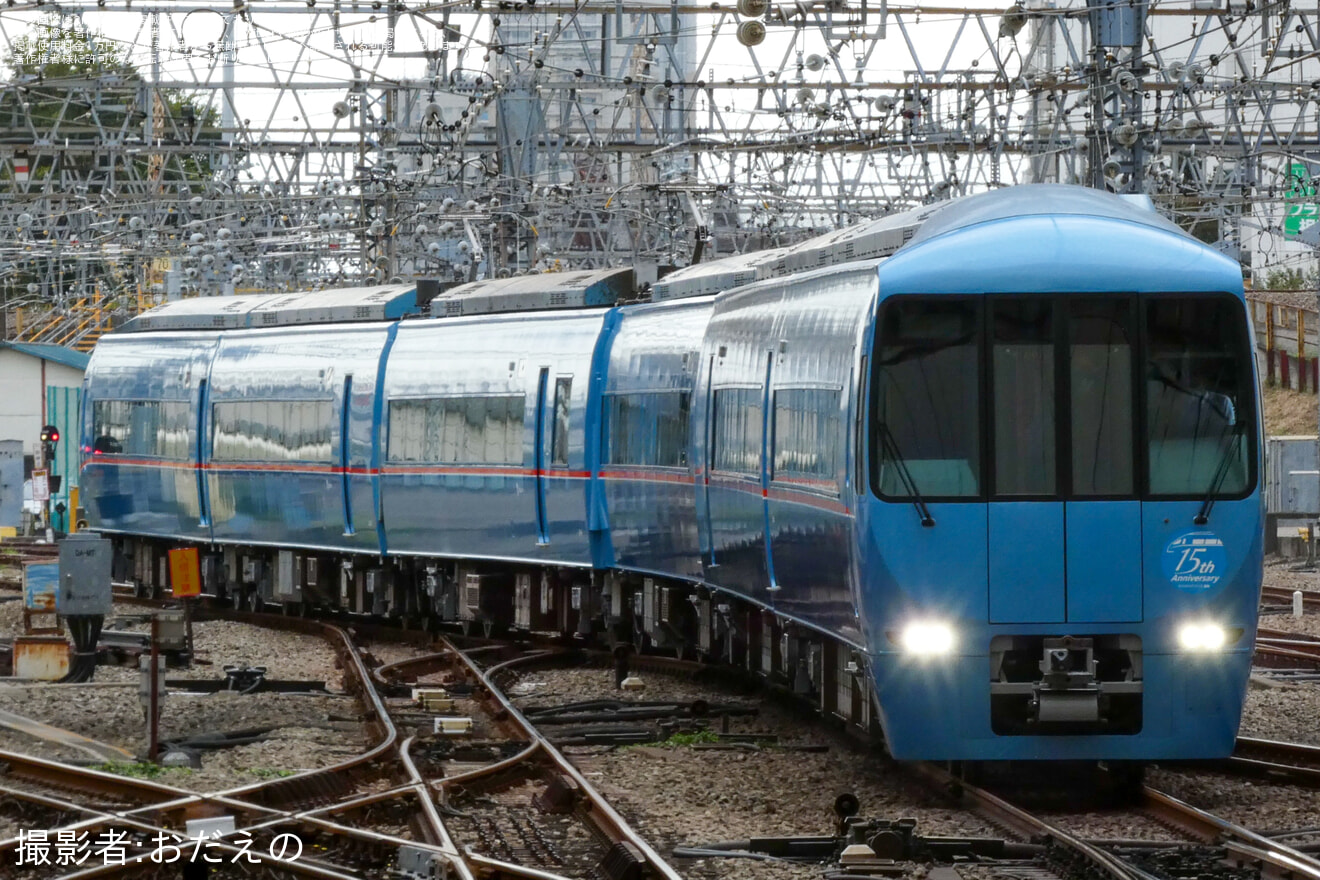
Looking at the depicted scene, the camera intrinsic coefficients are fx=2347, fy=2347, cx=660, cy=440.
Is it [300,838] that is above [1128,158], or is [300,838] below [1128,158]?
below

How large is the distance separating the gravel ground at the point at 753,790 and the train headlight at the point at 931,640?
2.44 ft

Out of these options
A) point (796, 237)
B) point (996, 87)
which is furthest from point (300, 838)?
point (796, 237)

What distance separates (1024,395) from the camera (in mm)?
10531

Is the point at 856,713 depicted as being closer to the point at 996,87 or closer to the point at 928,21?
the point at 928,21

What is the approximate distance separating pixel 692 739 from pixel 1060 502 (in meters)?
3.90

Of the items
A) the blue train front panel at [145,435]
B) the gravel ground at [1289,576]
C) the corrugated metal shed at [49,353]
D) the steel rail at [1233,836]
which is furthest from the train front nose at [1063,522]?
the corrugated metal shed at [49,353]

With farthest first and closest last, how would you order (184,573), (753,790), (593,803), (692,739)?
(692,739) → (184,573) → (753,790) → (593,803)

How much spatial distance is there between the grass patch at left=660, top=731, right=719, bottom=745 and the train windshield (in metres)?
3.56

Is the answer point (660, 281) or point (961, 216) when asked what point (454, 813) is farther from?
point (660, 281)

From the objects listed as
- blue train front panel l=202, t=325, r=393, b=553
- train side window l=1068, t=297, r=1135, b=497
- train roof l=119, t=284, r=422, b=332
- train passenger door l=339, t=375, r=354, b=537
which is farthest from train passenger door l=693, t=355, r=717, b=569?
train roof l=119, t=284, r=422, b=332

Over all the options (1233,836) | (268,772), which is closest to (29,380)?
(268,772)

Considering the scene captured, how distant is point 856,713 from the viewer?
40.1 feet

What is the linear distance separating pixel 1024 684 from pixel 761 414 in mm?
3844

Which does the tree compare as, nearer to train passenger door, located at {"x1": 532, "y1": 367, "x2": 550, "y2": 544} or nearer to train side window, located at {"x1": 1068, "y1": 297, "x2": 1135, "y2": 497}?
train passenger door, located at {"x1": 532, "y1": 367, "x2": 550, "y2": 544}
